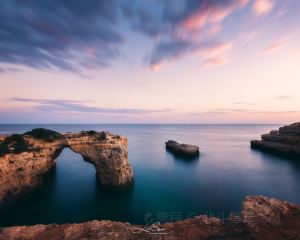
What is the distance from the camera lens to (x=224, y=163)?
5006cm

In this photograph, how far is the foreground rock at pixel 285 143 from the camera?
2138 inches

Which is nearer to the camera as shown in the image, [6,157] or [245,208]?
[245,208]

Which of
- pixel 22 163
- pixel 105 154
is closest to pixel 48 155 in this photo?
pixel 22 163

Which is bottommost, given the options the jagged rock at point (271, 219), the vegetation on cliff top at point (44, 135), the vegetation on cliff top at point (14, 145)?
the jagged rock at point (271, 219)

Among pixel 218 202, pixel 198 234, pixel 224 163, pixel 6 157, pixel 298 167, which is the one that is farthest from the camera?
pixel 224 163

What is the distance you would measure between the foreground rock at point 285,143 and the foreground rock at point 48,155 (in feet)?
162

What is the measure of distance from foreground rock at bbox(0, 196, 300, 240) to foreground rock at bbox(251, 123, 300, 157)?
51.9 meters

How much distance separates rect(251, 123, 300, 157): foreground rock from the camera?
178 feet

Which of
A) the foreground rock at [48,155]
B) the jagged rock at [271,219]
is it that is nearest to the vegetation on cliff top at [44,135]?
the foreground rock at [48,155]

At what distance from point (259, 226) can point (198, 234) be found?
11.8 ft

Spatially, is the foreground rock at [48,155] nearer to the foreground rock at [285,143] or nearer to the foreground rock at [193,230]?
the foreground rock at [193,230]

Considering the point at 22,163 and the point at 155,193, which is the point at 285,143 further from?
the point at 22,163

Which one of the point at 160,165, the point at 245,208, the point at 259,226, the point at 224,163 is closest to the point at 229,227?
the point at 259,226

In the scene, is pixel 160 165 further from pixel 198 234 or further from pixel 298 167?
pixel 198 234
